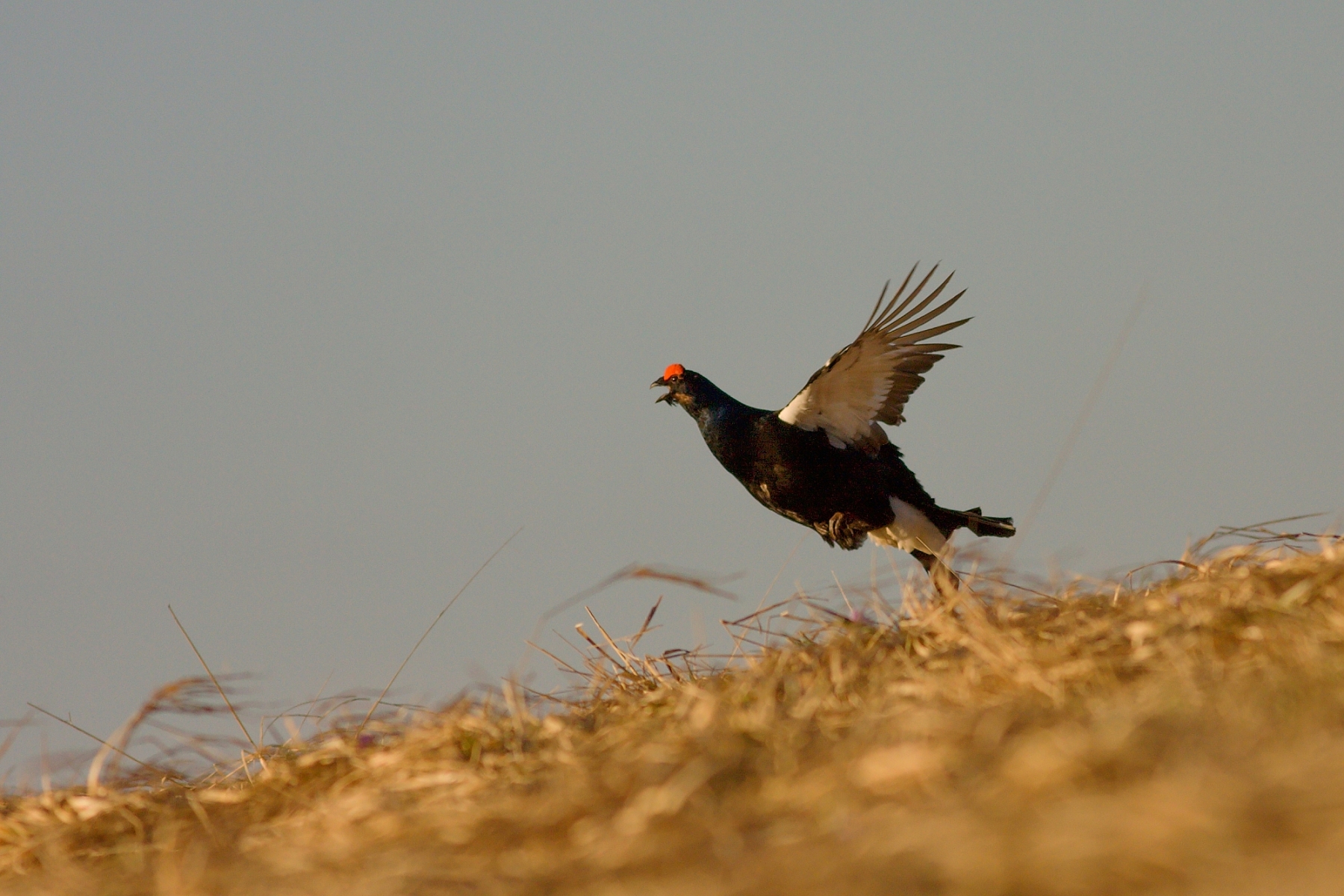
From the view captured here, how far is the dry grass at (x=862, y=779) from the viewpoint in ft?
5.14

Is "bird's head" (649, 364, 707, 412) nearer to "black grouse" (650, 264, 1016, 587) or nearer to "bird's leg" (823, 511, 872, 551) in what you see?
"black grouse" (650, 264, 1016, 587)

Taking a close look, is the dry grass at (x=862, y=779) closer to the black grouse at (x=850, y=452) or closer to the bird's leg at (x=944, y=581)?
the bird's leg at (x=944, y=581)

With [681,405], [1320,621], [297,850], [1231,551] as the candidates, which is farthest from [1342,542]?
[681,405]

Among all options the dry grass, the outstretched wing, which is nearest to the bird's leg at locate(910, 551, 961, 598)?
the dry grass

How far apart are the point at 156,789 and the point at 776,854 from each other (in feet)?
7.86

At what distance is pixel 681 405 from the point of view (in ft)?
24.5

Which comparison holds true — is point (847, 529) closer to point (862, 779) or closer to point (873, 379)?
point (873, 379)

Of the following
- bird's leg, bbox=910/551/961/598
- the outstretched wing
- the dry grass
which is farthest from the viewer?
the outstretched wing

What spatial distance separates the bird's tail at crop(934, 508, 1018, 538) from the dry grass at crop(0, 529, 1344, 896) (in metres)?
3.36

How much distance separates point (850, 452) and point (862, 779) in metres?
4.91

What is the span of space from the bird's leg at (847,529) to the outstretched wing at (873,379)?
382 mm

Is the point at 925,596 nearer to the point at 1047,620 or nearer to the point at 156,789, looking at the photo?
the point at 1047,620

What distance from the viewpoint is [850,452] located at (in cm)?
680

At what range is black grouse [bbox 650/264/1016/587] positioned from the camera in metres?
6.46
